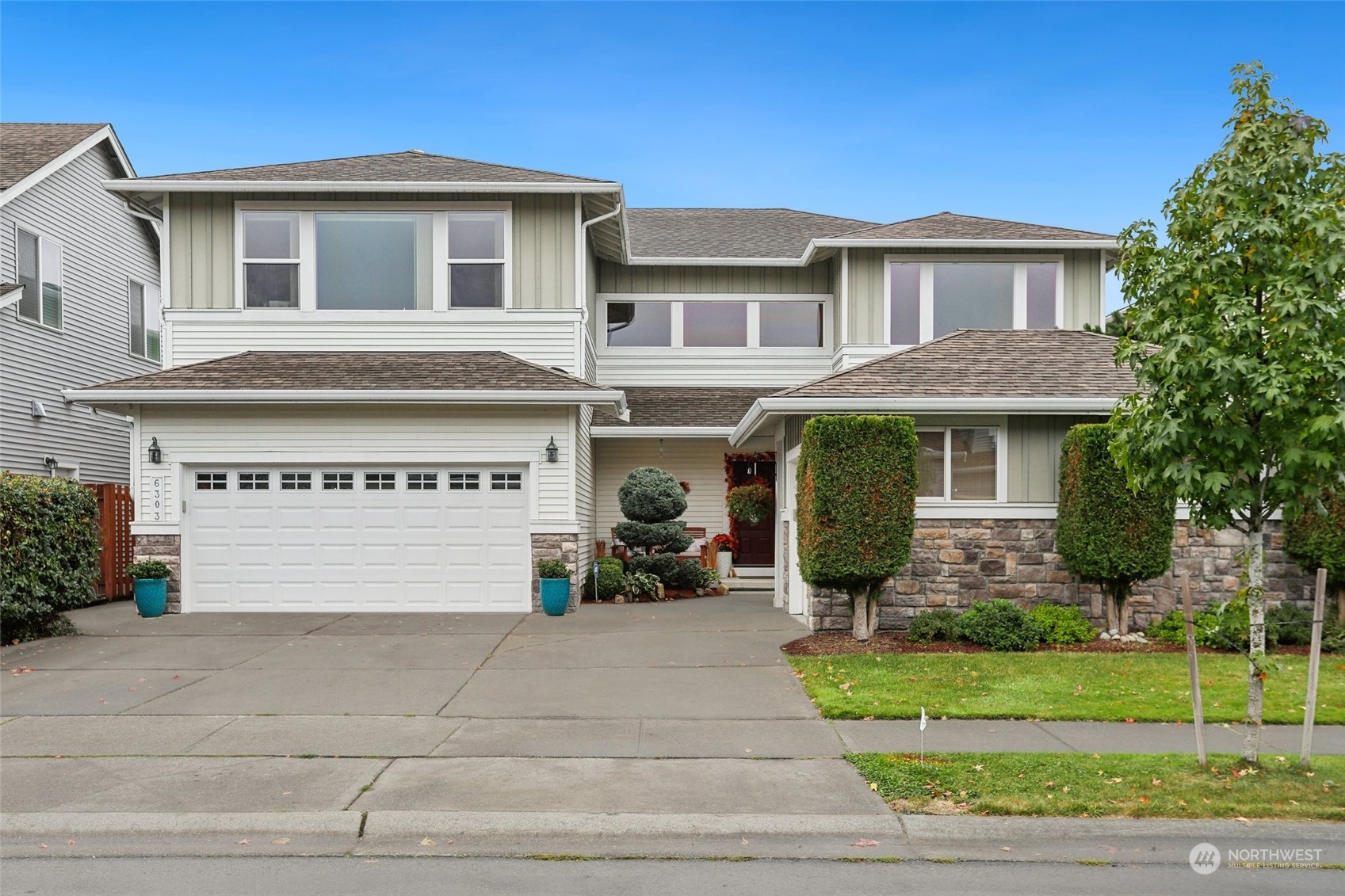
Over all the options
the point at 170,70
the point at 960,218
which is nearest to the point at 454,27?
the point at 170,70

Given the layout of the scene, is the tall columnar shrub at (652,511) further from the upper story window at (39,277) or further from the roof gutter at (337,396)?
the upper story window at (39,277)

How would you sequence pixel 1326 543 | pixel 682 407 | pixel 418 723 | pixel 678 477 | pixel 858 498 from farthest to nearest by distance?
1. pixel 678 477
2. pixel 682 407
3. pixel 1326 543
4. pixel 858 498
5. pixel 418 723

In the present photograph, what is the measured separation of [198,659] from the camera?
11352 mm

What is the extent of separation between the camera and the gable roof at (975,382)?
12680 mm

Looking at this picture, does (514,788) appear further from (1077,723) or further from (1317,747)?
(1317,747)

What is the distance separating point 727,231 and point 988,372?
10.3 m

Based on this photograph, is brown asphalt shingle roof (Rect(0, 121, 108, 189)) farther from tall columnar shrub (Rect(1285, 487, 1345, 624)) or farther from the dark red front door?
tall columnar shrub (Rect(1285, 487, 1345, 624))

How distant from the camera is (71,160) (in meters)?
19.2

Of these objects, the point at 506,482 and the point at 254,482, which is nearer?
the point at 254,482

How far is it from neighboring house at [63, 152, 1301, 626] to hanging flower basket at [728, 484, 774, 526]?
1022mm

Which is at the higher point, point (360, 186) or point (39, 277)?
point (360, 186)

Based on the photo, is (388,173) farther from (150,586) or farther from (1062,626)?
(1062,626)

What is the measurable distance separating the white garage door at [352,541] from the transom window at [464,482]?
27mm

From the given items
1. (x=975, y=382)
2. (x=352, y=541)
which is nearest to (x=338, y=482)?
(x=352, y=541)
